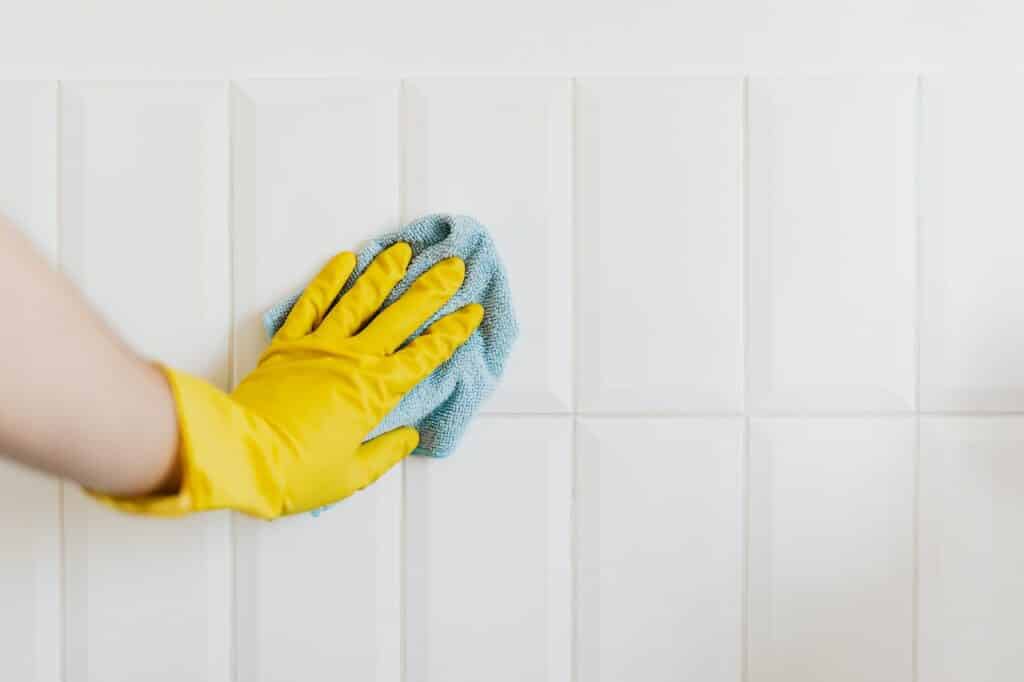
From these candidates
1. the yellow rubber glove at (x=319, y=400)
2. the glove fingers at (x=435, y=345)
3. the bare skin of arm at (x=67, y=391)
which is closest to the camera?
the bare skin of arm at (x=67, y=391)

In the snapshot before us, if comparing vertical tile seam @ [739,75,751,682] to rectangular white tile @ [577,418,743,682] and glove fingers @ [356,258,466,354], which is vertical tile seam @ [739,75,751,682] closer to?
rectangular white tile @ [577,418,743,682]

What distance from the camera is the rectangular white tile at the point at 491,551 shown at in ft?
2.72

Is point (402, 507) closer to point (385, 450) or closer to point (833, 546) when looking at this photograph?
point (385, 450)

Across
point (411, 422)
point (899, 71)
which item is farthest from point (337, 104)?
point (899, 71)

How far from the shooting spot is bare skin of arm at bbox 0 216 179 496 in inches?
18.9

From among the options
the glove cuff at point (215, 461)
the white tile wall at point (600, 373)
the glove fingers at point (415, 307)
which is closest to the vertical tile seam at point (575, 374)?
the white tile wall at point (600, 373)

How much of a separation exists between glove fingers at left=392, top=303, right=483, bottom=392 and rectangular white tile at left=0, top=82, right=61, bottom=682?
0.34 m

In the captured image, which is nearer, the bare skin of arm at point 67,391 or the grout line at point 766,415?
the bare skin of arm at point 67,391

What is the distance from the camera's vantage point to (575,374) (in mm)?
833

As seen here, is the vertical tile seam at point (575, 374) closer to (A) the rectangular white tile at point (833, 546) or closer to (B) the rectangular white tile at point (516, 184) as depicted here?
(B) the rectangular white tile at point (516, 184)

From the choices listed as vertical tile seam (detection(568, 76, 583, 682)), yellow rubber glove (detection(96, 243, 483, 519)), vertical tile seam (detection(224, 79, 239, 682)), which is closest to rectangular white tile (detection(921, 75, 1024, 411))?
vertical tile seam (detection(568, 76, 583, 682))

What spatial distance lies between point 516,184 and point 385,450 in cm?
26

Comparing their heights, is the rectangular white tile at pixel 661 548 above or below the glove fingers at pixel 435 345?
below

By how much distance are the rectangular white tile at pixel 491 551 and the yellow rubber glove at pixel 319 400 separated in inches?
2.7
